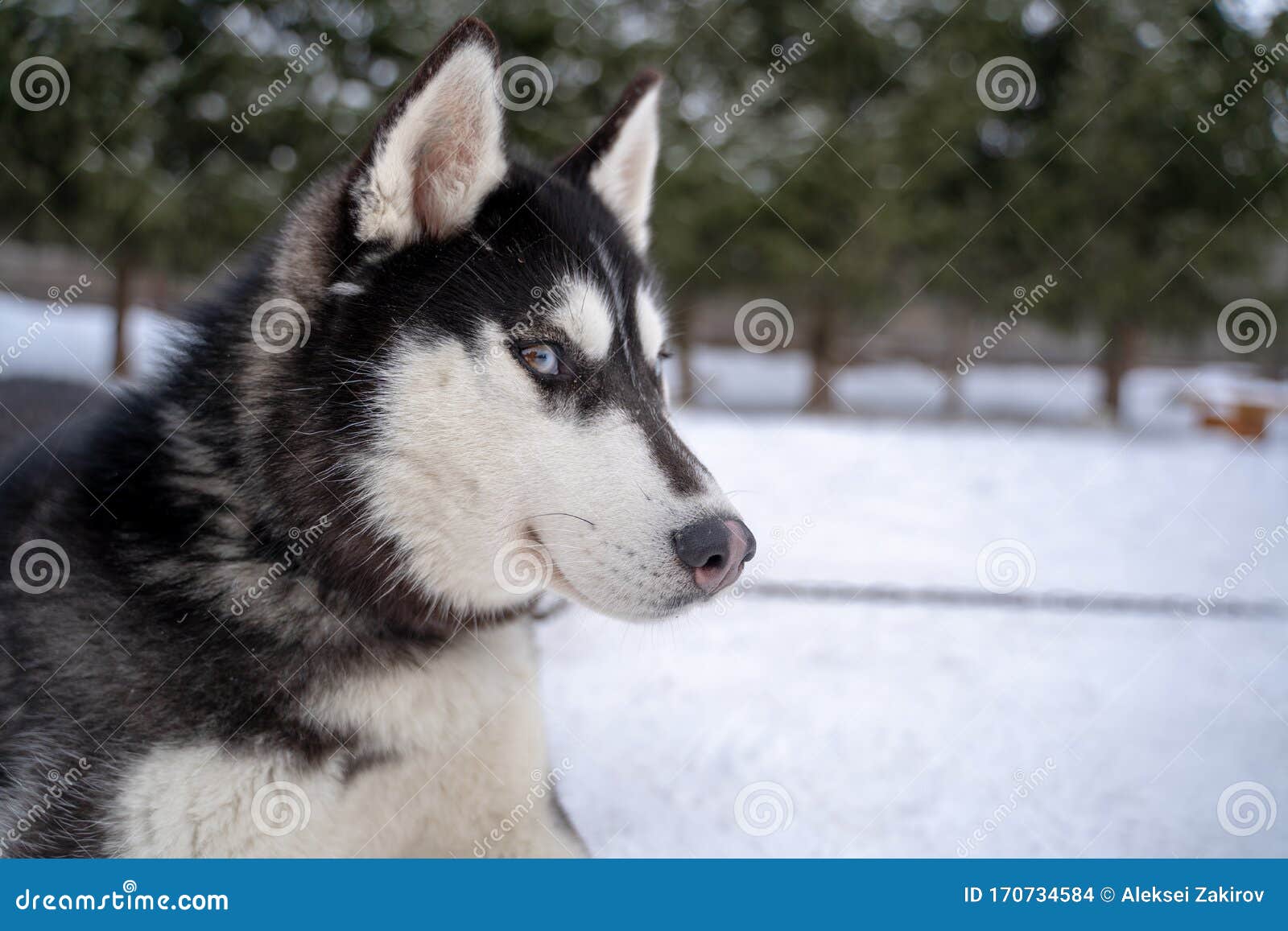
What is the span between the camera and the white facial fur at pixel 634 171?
245cm

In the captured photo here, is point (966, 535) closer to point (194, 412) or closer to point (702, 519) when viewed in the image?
point (702, 519)

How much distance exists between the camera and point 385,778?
1.94 meters

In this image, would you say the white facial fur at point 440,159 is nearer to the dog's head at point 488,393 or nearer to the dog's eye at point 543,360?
the dog's head at point 488,393

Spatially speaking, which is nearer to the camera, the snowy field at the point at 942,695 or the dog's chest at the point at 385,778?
the dog's chest at the point at 385,778

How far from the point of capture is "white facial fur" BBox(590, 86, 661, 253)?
2453mm

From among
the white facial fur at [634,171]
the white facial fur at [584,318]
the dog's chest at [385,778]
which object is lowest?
the dog's chest at [385,778]

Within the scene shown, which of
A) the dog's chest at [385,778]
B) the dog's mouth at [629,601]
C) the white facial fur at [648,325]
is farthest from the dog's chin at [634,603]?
the white facial fur at [648,325]

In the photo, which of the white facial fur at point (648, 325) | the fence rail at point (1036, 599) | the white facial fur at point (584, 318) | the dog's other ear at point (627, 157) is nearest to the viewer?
the white facial fur at point (584, 318)

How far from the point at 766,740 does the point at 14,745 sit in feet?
6.55

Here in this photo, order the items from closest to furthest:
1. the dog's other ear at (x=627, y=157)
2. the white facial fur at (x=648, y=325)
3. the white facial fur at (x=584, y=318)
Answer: the white facial fur at (x=584, y=318) < the white facial fur at (x=648, y=325) < the dog's other ear at (x=627, y=157)

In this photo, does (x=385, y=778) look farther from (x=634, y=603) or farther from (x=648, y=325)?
(x=648, y=325)

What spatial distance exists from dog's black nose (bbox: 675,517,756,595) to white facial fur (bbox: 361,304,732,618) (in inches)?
0.8

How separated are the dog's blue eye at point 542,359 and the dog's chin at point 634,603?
407 mm

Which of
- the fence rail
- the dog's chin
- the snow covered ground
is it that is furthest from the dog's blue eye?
the fence rail
